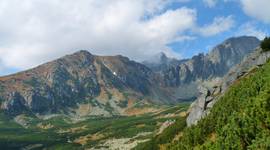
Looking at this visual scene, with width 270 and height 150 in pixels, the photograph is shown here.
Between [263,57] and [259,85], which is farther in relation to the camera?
[263,57]

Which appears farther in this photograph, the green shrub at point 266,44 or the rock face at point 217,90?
the rock face at point 217,90

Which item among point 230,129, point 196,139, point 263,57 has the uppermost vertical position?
point 263,57

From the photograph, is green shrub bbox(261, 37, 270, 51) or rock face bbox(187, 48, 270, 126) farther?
rock face bbox(187, 48, 270, 126)

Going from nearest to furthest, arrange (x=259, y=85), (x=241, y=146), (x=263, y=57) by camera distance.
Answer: (x=241, y=146)
(x=259, y=85)
(x=263, y=57)

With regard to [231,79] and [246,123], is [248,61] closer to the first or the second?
[231,79]

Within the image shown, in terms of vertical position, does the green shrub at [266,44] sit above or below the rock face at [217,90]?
above

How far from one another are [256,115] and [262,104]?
365 centimetres

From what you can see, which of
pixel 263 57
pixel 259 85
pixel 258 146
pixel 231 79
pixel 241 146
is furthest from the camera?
pixel 231 79

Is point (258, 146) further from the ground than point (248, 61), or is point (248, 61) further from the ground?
point (248, 61)

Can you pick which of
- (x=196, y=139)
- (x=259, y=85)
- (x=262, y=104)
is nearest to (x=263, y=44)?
(x=196, y=139)

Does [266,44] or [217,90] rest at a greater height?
[266,44]

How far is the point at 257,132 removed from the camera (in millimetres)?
59062

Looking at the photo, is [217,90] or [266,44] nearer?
[266,44]

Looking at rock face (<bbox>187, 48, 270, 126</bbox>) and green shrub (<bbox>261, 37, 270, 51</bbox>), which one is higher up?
green shrub (<bbox>261, 37, 270, 51</bbox>)
